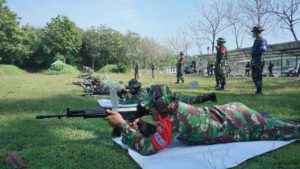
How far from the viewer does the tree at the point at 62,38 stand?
201 ft

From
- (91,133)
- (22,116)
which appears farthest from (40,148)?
(22,116)

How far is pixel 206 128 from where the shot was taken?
13.1ft

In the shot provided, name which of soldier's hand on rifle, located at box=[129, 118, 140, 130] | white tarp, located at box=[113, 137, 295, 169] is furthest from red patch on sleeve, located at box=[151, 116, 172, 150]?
soldier's hand on rifle, located at box=[129, 118, 140, 130]

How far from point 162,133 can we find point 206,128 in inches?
24.2

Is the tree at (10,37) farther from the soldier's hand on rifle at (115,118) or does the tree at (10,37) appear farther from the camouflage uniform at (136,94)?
the soldier's hand on rifle at (115,118)

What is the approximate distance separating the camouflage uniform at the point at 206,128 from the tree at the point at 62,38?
59.1 meters

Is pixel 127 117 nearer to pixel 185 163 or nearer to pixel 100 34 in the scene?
pixel 185 163

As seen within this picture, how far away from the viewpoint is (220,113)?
164 inches

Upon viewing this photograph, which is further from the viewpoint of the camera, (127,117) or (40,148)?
(40,148)

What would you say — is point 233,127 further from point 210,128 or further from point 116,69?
point 116,69

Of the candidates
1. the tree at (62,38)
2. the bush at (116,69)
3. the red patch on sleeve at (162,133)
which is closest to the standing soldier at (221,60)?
the red patch on sleeve at (162,133)

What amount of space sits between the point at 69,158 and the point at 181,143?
1.53 metres

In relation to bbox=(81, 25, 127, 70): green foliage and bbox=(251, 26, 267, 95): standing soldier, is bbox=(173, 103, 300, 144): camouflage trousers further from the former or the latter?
bbox=(81, 25, 127, 70): green foliage

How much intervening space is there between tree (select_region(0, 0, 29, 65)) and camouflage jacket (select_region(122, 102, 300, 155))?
53666mm
